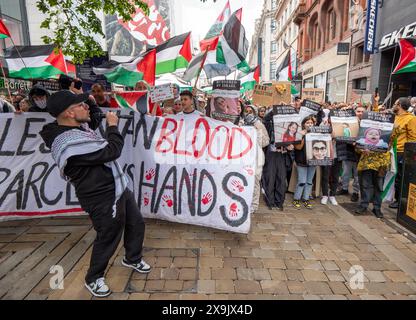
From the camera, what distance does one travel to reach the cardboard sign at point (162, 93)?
14.2ft

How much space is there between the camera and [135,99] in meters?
5.12

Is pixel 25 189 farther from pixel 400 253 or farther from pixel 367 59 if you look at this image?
pixel 367 59

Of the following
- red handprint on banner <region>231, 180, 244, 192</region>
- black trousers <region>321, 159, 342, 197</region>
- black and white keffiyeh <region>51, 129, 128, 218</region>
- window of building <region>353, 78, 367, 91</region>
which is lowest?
black trousers <region>321, 159, 342, 197</region>

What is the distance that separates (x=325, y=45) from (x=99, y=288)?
25098mm

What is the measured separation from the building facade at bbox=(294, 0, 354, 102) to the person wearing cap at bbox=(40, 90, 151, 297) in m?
18.3

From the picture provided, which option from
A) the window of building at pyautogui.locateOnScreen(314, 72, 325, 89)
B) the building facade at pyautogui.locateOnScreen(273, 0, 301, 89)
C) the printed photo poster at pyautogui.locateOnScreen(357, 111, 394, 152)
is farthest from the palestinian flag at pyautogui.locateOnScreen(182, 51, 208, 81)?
the building facade at pyautogui.locateOnScreen(273, 0, 301, 89)

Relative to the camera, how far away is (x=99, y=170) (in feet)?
8.30

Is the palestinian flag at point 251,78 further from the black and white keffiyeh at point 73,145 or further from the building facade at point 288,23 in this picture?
the building facade at point 288,23

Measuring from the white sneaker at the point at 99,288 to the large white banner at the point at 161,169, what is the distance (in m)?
1.40

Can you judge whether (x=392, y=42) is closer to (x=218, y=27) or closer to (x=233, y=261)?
(x=218, y=27)

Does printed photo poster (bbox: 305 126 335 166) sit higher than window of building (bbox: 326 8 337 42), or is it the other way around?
window of building (bbox: 326 8 337 42)

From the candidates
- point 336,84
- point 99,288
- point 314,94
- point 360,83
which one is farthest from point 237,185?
point 336,84

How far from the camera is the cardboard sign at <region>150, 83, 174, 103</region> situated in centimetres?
434

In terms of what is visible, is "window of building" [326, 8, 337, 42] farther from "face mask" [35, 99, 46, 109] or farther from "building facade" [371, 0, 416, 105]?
"face mask" [35, 99, 46, 109]
